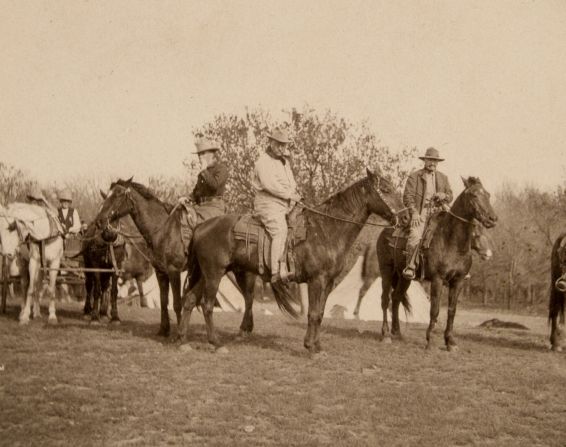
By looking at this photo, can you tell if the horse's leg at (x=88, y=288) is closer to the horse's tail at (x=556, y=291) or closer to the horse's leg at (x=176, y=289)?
the horse's leg at (x=176, y=289)

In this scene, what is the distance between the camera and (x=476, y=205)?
1097 centimetres

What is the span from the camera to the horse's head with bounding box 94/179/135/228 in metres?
11.8

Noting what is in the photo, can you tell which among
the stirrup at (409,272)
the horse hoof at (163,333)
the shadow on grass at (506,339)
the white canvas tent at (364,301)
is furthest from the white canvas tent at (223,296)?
the stirrup at (409,272)

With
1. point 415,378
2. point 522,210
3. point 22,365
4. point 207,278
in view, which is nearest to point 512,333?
point 415,378

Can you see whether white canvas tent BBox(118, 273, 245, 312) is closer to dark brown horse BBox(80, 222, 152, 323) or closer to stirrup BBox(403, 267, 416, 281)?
dark brown horse BBox(80, 222, 152, 323)

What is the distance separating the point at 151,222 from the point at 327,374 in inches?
192

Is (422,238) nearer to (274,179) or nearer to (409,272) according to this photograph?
(409,272)

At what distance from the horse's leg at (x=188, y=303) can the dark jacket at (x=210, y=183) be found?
6.03 feet

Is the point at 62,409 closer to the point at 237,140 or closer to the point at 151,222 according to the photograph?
the point at 151,222

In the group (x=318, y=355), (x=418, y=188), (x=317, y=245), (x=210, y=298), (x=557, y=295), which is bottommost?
(x=318, y=355)

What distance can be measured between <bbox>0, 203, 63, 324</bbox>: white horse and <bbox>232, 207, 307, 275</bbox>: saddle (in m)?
5.09

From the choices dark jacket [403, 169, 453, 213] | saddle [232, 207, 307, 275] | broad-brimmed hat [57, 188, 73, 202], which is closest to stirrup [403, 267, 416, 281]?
dark jacket [403, 169, 453, 213]

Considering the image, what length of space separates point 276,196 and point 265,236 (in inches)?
27.9

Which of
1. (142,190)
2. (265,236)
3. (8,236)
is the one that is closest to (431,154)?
(265,236)
